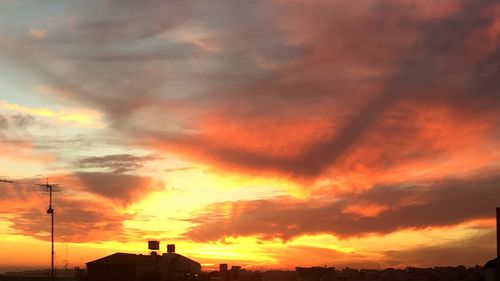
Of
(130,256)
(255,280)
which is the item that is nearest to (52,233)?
(130,256)

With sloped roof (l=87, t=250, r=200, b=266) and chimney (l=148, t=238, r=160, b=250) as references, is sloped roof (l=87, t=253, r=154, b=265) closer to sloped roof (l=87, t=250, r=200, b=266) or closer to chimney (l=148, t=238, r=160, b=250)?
sloped roof (l=87, t=250, r=200, b=266)

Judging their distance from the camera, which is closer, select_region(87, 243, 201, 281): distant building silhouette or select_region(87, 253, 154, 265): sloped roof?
select_region(87, 243, 201, 281): distant building silhouette

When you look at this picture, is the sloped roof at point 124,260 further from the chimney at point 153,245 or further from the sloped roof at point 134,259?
the chimney at point 153,245

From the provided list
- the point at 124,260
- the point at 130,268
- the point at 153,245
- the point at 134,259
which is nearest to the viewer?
the point at 130,268

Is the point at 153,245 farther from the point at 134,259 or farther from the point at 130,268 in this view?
the point at 130,268

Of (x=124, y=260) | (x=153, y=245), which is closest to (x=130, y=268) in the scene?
(x=124, y=260)

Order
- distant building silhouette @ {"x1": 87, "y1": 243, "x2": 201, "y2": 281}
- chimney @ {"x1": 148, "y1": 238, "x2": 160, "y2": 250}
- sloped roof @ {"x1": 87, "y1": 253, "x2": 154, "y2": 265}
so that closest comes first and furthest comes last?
distant building silhouette @ {"x1": 87, "y1": 243, "x2": 201, "y2": 281}
sloped roof @ {"x1": 87, "y1": 253, "x2": 154, "y2": 265}
chimney @ {"x1": 148, "y1": 238, "x2": 160, "y2": 250}

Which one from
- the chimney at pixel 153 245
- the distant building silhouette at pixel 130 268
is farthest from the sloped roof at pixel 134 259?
the chimney at pixel 153 245

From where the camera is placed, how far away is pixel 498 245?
51312 mm

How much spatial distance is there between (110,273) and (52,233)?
2545cm

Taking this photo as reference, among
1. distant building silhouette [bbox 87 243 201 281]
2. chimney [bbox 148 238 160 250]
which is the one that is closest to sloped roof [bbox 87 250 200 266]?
distant building silhouette [bbox 87 243 201 281]

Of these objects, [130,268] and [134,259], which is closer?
[130,268]

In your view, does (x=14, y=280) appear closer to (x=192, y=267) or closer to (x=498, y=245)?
(x=192, y=267)

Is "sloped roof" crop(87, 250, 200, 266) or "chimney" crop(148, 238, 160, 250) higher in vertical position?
"chimney" crop(148, 238, 160, 250)
